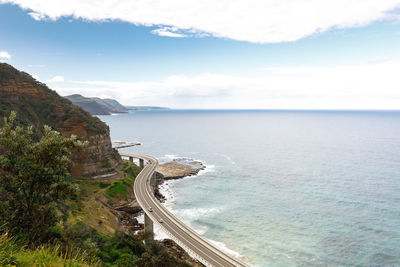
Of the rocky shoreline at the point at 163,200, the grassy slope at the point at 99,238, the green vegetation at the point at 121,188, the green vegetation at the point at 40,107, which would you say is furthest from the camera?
the green vegetation at the point at 40,107

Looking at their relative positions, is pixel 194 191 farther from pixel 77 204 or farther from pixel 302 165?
pixel 302 165

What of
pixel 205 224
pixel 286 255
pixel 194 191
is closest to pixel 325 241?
pixel 286 255

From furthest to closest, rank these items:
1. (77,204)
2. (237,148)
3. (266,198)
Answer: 1. (237,148)
2. (266,198)
3. (77,204)

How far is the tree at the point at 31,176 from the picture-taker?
17.2m

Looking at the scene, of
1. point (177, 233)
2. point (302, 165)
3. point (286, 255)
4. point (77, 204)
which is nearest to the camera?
point (177, 233)

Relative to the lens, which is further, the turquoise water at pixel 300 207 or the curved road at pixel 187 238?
the turquoise water at pixel 300 207

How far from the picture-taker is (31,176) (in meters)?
17.8

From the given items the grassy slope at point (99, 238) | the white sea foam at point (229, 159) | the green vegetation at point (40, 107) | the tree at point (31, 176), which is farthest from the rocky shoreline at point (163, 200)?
the tree at point (31, 176)

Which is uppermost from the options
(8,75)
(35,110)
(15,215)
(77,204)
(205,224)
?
(8,75)

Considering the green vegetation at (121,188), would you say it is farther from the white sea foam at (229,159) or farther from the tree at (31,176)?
the tree at (31,176)

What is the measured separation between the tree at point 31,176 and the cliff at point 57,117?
6876cm

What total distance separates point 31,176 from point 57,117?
3344 inches

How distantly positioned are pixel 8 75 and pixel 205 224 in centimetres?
9173

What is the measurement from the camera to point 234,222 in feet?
220
